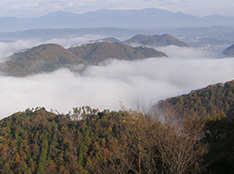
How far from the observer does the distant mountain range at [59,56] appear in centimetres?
14050

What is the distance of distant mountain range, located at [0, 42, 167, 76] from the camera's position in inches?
5531

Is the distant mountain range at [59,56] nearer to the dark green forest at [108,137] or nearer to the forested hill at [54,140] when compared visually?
the forested hill at [54,140]

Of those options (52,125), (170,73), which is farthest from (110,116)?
(170,73)

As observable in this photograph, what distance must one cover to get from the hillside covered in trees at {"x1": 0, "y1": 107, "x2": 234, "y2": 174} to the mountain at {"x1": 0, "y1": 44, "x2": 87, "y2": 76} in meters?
96.4

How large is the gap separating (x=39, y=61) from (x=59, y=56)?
48.1 ft

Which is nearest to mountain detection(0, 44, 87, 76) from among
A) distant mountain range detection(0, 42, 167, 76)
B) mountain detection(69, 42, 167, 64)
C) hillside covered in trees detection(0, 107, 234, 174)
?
distant mountain range detection(0, 42, 167, 76)

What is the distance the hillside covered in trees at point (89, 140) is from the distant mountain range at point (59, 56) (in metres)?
98.9

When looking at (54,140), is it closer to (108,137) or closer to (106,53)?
(108,137)

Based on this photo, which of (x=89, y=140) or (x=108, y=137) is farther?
(x=89, y=140)

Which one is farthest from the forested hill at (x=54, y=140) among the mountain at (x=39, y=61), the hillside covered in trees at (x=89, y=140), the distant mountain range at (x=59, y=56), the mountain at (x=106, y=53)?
the mountain at (x=106, y=53)

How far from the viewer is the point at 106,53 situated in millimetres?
182500

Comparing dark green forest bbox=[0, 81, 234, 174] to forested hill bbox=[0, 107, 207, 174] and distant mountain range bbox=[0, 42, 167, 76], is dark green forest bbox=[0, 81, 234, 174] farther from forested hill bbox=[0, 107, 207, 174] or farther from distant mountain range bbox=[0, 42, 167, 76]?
distant mountain range bbox=[0, 42, 167, 76]

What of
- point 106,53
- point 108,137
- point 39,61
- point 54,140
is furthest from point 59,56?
point 108,137

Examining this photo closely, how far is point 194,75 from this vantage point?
477 feet
